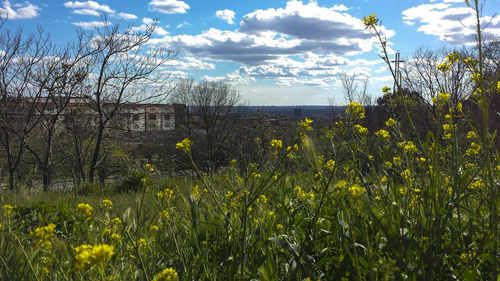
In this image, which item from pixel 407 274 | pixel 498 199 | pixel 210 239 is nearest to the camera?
pixel 498 199

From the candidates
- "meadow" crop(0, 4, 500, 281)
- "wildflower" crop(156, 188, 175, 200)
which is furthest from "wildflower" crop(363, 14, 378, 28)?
"wildflower" crop(156, 188, 175, 200)

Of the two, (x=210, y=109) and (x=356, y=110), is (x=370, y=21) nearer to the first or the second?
(x=356, y=110)

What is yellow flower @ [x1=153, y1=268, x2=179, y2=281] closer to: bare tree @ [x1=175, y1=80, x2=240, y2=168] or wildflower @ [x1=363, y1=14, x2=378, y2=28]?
wildflower @ [x1=363, y1=14, x2=378, y2=28]

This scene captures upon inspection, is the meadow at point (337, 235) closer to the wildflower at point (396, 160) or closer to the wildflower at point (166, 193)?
the wildflower at point (166, 193)

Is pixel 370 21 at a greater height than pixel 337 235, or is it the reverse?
pixel 370 21

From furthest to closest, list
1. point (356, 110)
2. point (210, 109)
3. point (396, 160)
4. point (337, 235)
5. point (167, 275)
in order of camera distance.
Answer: point (210, 109) → point (396, 160) → point (337, 235) → point (356, 110) → point (167, 275)

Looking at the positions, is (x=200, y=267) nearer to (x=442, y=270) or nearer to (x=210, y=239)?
(x=210, y=239)

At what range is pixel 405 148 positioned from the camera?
91.3 inches

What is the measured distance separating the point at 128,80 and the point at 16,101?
347 centimetres

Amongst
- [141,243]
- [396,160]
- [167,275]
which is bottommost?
[141,243]

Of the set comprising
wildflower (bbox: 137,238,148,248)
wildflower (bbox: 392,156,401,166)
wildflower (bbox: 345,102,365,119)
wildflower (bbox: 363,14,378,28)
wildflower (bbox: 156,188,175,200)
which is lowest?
wildflower (bbox: 137,238,148,248)

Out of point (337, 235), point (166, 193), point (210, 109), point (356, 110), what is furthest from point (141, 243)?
point (210, 109)

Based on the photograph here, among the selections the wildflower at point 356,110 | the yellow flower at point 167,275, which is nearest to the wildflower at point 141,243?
the yellow flower at point 167,275

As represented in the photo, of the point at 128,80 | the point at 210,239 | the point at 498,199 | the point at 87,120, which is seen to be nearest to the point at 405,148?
the point at 498,199
